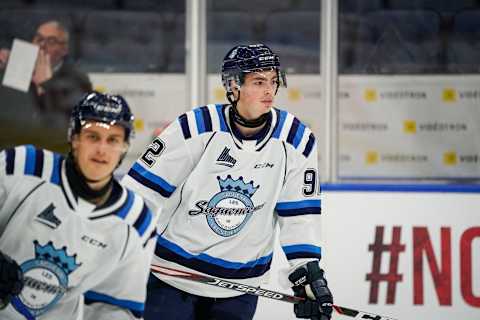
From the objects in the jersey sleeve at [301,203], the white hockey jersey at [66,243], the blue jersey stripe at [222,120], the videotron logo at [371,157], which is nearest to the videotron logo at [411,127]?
the videotron logo at [371,157]

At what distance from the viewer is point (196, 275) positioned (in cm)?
341

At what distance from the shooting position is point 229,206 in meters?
3.38

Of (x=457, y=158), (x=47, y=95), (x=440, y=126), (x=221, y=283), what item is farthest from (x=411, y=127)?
(x=221, y=283)

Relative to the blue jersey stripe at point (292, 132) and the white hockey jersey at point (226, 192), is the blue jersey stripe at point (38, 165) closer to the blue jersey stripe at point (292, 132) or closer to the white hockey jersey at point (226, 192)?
the white hockey jersey at point (226, 192)

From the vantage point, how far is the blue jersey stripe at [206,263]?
3.43 m

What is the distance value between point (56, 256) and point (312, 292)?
99 cm

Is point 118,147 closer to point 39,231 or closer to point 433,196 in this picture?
point 39,231

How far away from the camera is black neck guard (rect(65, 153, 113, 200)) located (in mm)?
2586

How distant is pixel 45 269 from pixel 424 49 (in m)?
2.77

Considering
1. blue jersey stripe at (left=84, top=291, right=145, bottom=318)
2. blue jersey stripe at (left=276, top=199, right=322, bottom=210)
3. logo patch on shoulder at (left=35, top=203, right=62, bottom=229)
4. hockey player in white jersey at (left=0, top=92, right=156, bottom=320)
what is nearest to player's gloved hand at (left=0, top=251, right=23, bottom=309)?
hockey player in white jersey at (left=0, top=92, right=156, bottom=320)

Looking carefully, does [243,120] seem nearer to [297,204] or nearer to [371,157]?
[297,204]

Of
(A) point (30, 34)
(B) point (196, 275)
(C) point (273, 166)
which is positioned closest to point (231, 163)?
(C) point (273, 166)

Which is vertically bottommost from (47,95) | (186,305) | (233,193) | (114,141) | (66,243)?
(186,305)

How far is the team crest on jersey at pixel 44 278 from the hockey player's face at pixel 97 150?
19 centimetres
